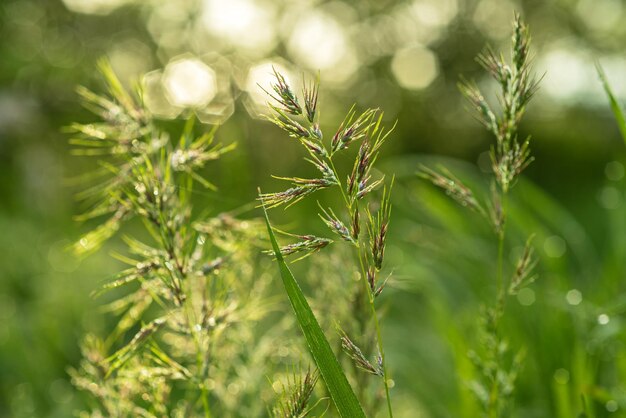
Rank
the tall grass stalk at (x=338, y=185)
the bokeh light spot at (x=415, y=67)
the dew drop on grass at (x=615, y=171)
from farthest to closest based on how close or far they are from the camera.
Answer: the bokeh light spot at (x=415, y=67) < the dew drop on grass at (x=615, y=171) < the tall grass stalk at (x=338, y=185)

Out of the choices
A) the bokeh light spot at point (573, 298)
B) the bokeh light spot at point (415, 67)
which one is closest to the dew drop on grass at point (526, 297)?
the bokeh light spot at point (573, 298)

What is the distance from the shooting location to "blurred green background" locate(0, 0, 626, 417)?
2.03 meters

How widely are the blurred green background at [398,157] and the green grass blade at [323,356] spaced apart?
26cm

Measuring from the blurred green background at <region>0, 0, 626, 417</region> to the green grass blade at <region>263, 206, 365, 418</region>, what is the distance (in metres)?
0.26

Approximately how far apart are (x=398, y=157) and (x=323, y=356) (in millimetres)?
2408

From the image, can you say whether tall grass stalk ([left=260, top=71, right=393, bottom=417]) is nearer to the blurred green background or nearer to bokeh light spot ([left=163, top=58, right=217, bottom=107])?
the blurred green background

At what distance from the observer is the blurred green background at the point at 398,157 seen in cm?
203

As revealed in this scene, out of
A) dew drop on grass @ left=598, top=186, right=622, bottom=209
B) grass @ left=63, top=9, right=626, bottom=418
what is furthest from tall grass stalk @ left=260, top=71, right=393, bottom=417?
dew drop on grass @ left=598, top=186, right=622, bottom=209

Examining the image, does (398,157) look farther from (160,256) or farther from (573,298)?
(160,256)

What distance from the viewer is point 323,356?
2.79 feet

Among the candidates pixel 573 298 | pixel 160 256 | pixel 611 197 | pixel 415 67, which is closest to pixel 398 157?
pixel 611 197

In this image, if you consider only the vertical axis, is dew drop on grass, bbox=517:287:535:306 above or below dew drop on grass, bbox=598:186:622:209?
below

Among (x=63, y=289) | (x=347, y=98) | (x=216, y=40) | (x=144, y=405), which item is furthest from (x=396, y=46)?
(x=144, y=405)

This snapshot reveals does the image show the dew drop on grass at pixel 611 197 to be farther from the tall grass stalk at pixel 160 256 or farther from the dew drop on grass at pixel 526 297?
the tall grass stalk at pixel 160 256
